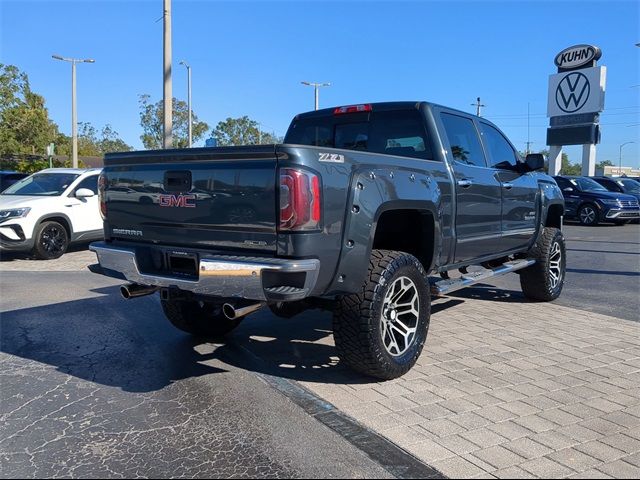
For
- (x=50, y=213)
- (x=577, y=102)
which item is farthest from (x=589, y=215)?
(x=50, y=213)

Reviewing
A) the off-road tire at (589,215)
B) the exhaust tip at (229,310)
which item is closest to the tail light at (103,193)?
the exhaust tip at (229,310)

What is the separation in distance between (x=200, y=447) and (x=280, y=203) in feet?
4.97

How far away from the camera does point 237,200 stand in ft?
12.0

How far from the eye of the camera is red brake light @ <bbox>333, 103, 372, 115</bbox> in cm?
543

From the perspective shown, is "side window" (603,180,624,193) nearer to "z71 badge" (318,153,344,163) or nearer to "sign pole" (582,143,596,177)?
"sign pole" (582,143,596,177)

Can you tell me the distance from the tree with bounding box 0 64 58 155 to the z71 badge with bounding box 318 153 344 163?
4518 centimetres

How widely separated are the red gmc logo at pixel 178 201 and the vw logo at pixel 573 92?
27946 mm

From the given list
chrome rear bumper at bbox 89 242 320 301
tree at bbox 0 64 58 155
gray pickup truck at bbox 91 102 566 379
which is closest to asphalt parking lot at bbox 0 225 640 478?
gray pickup truck at bbox 91 102 566 379

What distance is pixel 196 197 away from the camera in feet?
12.7

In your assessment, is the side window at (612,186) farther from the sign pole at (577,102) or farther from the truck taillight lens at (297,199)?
the truck taillight lens at (297,199)

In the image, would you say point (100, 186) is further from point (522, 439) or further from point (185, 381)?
point (522, 439)

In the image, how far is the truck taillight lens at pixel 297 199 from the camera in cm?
345

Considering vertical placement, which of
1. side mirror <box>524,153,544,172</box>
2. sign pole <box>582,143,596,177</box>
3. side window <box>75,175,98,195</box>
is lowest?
side window <box>75,175,98,195</box>

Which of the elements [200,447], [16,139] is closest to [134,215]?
[200,447]
